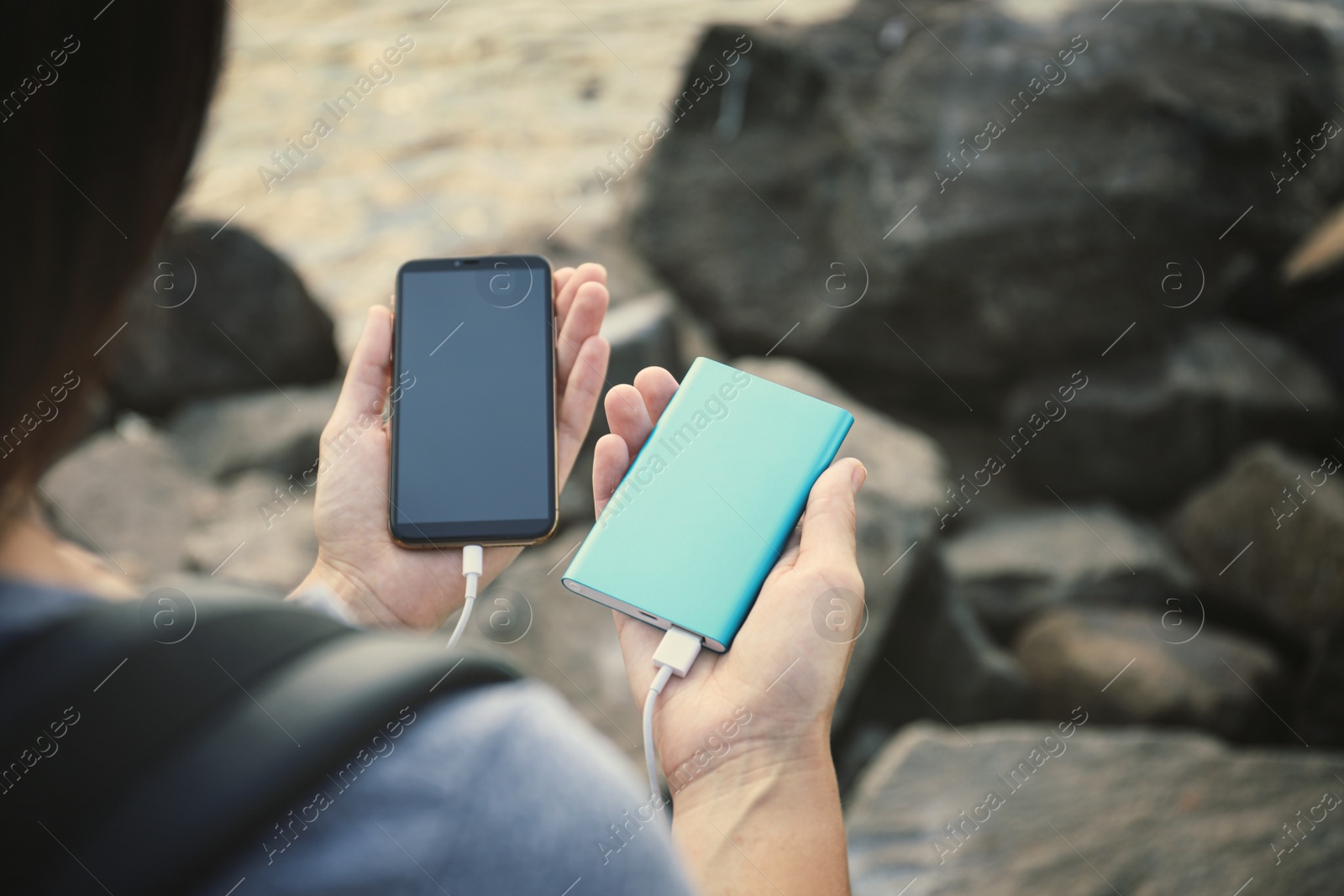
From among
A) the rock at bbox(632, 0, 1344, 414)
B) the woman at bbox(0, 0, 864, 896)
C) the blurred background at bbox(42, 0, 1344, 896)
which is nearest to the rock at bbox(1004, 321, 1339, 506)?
the blurred background at bbox(42, 0, 1344, 896)

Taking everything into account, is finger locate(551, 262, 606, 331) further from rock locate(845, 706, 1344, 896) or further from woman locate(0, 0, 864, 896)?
rock locate(845, 706, 1344, 896)

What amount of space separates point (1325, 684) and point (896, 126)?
2629 mm

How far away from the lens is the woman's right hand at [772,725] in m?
1.24

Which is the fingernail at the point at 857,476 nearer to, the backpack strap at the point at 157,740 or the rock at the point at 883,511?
the rock at the point at 883,511

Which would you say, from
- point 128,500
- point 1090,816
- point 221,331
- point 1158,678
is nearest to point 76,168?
point 1090,816

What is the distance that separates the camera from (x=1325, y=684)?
108 inches

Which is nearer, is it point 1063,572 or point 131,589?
point 131,589

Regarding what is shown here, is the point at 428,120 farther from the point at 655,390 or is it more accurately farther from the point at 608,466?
the point at 608,466

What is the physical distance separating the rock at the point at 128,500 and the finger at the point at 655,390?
7.06 feet

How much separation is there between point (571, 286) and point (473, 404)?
33cm

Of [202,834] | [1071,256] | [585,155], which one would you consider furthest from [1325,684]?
[585,155]

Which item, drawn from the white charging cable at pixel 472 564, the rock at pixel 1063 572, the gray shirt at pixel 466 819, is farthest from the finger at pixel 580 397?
the rock at pixel 1063 572

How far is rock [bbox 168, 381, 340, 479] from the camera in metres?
3.74

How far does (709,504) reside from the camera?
1.67 metres
